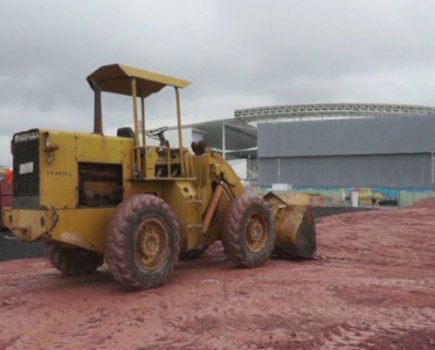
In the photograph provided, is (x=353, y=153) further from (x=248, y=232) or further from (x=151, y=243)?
(x=151, y=243)

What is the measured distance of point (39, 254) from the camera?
1127 cm

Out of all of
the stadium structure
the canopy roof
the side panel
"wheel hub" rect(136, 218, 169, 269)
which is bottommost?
"wheel hub" rect(136, 218, 169, 269)

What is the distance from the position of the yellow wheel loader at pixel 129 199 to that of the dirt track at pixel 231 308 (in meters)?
A: 0.43

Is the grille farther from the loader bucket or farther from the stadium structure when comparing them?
the stadium structure

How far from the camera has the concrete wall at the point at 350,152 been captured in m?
56.0

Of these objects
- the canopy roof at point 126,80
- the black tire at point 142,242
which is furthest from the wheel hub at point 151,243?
the canopy roof at point 126,80

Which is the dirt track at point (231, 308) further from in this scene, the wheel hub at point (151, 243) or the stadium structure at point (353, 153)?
the stadium structure at point (353, 153)

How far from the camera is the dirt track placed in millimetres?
4730

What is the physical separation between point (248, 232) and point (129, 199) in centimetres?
256

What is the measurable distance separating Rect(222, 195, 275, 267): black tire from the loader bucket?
1.93 feet

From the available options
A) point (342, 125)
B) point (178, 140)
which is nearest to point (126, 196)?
point (178, 140)

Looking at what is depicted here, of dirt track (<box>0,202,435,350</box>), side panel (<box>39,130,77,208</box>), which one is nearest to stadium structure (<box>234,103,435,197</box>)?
dirt track (<box>0,202,435,350</box>)

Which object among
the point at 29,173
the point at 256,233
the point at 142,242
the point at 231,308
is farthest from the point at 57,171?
the point at 256,233

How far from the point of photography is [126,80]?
24.3 ft
